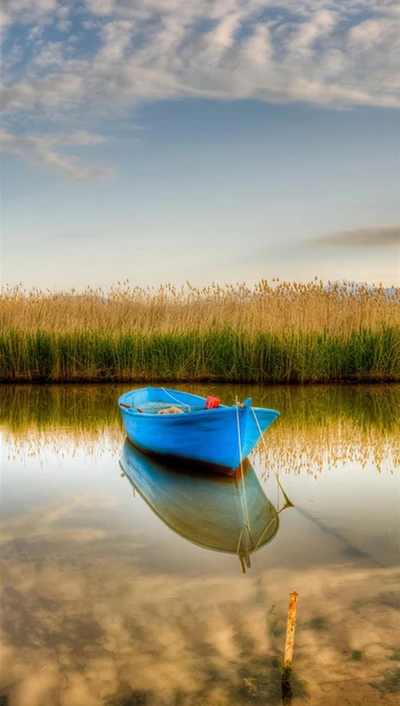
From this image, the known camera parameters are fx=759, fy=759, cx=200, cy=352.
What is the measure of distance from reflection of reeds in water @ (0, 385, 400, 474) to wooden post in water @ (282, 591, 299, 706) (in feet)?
12.2

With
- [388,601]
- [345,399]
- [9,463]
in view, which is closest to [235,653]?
[388,601]

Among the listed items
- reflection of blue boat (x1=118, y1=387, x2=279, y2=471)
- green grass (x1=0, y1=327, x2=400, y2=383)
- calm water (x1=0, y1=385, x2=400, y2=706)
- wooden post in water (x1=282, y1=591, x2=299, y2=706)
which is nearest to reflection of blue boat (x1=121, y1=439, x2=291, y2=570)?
calm water (x1=0, y1=385, x2=400, y2=706)

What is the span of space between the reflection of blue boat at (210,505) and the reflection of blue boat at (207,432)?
18 centimetres

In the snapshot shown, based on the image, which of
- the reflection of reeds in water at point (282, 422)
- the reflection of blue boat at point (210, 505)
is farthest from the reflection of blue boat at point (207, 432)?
the reflection of reeds in water at point (282, 422)

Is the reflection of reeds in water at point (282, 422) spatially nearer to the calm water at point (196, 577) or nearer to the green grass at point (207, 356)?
the calm water at point (196, 577)

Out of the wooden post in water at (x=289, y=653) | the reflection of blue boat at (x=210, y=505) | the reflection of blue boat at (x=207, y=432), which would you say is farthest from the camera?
the reflection of blue boat at (x=207, y=432)

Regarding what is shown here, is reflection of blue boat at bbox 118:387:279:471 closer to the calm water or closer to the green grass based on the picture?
the calm water

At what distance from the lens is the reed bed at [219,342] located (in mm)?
13094

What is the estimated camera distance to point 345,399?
11.0 metres

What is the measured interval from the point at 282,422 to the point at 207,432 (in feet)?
10.1

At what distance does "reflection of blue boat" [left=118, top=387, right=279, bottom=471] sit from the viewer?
5770 mm

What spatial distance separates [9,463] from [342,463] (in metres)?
3.01

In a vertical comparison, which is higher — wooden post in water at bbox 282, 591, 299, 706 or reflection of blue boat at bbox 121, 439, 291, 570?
wooden post in water at bbox 282, 591, 299, 706

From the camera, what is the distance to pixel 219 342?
13242 mm
